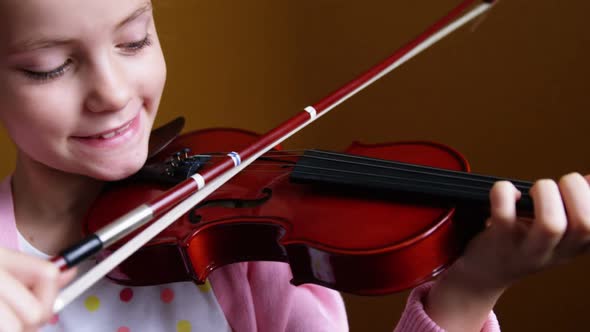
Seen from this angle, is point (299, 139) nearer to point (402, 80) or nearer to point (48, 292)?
point (402, 80)

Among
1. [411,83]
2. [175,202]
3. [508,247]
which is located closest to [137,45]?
[175,202]

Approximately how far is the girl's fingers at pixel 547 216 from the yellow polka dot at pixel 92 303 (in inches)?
17.7

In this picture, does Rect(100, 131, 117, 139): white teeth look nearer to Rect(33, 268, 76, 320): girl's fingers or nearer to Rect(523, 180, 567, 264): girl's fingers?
Rect(33, 268, 76, 320): girl's fingers

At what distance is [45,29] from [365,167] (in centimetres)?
32

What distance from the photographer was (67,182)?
2.31ft

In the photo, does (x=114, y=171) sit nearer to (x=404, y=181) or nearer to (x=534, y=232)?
(x=404, y=181)

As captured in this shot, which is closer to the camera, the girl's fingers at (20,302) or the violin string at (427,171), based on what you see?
the girl's fingers at (20,302)

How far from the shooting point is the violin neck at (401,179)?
54 centimetres

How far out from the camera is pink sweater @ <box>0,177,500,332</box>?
702mm

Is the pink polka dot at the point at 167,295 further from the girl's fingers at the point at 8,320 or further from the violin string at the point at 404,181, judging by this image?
the girl's fingers at the point at 8,320

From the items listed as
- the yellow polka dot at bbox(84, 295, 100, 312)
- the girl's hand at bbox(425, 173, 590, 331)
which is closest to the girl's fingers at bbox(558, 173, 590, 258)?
the girl's hand at bbox(425, 173, 590, 331)

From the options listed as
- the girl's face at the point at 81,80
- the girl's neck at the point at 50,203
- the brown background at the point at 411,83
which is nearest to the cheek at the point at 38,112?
the girl's face at the point at 81,80

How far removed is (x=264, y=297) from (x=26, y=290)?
1.22 feet

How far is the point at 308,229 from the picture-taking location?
583 mm
